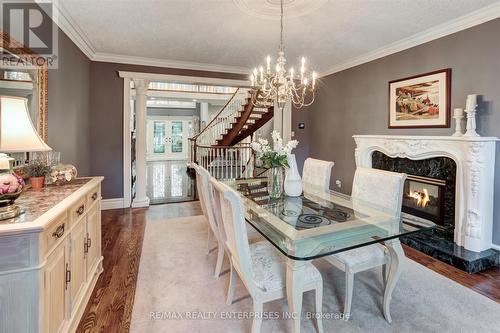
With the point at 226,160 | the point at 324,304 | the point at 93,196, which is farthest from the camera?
the point at 226,160

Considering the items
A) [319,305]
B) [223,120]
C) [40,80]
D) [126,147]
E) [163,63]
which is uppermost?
[163,63]

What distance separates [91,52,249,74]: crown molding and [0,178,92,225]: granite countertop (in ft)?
9.78

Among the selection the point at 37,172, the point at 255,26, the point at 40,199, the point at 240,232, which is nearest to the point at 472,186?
the point at 240,232

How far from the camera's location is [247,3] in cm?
263

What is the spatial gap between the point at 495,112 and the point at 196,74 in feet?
14.0

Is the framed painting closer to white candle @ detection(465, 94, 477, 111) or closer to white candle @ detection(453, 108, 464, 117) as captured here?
white candle @ detection(453, 108, 464, 117)

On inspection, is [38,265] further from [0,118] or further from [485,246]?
[485,246]

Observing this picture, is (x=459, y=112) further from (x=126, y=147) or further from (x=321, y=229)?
(x=126, y=147)

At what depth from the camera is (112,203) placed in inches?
181

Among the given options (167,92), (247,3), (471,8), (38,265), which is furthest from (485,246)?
(167,92)

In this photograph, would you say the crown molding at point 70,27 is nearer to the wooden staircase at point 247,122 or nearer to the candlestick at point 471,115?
the wooden staircase at point 247,122

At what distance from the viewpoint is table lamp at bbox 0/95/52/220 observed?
51.5 inches

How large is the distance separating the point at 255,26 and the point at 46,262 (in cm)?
304

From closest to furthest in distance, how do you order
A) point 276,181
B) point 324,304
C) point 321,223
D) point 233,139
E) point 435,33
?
point 321,223
point 324,304
point 276,181
point 435,33
point 233,139
